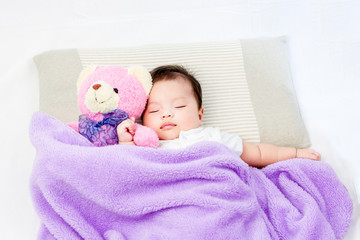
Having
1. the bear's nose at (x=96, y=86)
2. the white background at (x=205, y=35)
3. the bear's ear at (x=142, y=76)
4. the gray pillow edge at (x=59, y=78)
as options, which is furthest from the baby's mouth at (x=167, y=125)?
the white background at (x=205, y=35)

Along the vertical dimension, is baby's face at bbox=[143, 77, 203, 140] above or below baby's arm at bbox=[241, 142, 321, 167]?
above

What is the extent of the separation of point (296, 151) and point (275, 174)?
5.3 inches

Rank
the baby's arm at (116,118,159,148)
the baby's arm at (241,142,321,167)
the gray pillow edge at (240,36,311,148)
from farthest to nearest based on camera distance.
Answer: the gray pillow edge at (240,36,311,148) < the baby's arm at (241,142,321,167) < the baby's arm at (116,118,159,148)

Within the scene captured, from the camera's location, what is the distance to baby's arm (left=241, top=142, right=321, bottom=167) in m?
1.45

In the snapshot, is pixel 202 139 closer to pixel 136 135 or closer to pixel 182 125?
pixel 182 125

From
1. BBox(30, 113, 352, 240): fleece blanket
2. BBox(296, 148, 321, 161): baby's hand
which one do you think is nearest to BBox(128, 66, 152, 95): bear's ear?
BBox(30, 113, 352, 240): fleece blanket

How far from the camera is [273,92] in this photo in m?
1.61

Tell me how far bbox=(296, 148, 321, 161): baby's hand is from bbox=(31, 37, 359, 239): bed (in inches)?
2.7

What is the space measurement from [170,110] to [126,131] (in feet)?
0.51

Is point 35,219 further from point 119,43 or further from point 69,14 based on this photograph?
point 69,14

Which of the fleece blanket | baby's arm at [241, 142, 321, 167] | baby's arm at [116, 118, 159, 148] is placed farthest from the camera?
baby's arm at [241, 142, 321, 167]

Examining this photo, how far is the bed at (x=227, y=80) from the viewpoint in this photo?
1558 millimetres

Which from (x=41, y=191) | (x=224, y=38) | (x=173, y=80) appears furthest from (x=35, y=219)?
(x=224, y=38)

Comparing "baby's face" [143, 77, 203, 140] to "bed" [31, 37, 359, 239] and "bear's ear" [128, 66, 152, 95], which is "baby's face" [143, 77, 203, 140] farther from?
"bed" [31, 37, 359, 239]
